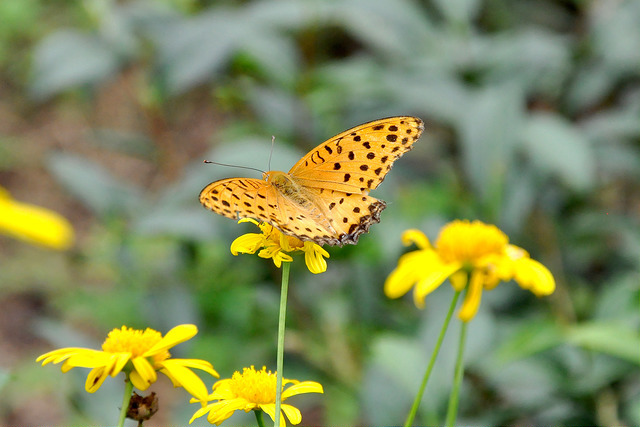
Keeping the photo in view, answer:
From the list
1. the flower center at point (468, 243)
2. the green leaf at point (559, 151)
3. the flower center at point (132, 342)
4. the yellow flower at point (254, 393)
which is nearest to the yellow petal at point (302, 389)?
the yellow flower at point (254, 393)

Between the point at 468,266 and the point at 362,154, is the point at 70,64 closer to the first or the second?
the point at 362,154

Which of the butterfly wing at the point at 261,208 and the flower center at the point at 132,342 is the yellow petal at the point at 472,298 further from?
the flower center at the point at 132,342

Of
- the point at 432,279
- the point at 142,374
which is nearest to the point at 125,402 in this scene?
the point at 142,374

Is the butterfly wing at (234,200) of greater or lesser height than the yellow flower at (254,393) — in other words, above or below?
above


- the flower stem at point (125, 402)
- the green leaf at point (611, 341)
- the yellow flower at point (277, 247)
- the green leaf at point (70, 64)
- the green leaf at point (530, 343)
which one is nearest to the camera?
the flower stem at point (125, 402)

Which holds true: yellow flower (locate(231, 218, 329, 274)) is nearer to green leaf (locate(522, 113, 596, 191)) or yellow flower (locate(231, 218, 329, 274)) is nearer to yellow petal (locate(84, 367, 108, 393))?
yellow petal (locate(84, 367, 108, 393))

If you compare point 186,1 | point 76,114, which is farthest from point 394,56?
point 76,114
